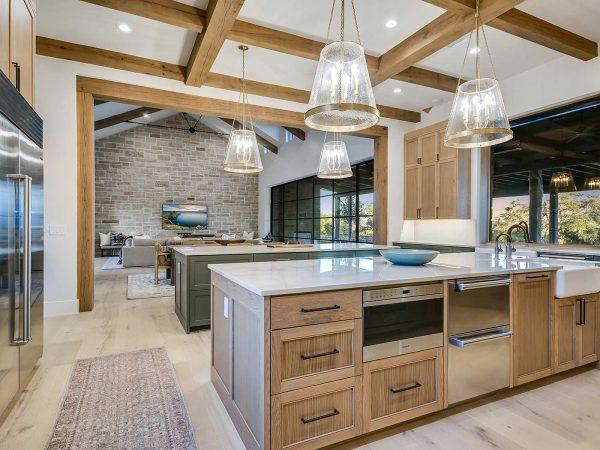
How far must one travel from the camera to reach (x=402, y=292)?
1.75 m

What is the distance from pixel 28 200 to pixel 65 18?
2698mm

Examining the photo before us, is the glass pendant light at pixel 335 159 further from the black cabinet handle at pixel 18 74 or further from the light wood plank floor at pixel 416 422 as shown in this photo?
the black cabinet handle at pixel 18 74

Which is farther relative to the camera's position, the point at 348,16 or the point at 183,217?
the point at 183,217

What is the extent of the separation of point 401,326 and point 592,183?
332 cm

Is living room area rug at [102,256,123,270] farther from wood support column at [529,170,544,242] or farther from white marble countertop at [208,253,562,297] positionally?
wood support column at [529,170,544,242]

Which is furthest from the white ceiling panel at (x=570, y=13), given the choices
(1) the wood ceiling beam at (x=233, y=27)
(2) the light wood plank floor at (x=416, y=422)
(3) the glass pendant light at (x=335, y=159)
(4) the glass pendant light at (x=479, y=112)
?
(2) the light wood plank floor at (x=416, y=422)

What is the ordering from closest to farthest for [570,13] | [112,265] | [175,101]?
[570,13]
[175,101]
[112,265]

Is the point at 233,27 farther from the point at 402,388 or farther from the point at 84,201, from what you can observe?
the point at 402,388

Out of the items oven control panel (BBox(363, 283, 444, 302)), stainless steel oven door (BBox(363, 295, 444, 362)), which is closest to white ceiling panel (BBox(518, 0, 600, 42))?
oven control panel (BBox(363, 283, 444, 302))

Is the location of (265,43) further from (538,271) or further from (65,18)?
(538,271)

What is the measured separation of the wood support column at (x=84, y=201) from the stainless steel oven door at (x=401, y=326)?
3.85m

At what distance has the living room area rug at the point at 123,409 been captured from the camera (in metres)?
1.71

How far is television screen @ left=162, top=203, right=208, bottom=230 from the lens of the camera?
11227 mm

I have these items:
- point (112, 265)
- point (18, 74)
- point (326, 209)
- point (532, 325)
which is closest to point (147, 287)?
point (112, 265)
